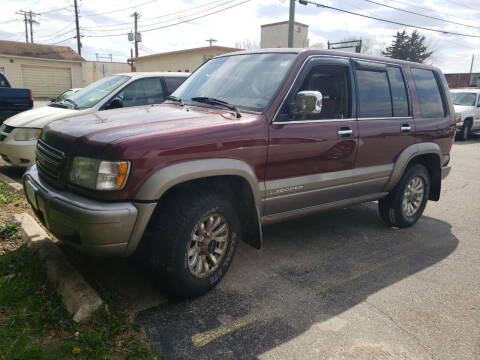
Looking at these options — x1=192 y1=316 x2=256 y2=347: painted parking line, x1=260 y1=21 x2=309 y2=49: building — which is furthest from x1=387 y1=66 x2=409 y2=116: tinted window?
x1=260 y1=21 x2=309 y2=49: building

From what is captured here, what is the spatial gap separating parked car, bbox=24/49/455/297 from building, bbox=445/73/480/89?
115ft

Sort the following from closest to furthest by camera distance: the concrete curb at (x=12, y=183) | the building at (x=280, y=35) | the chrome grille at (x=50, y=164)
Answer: the chrome grille at (x=50, y=164) < the concrete curb at (x=12, y=183) < the building at (x=280, y=35)

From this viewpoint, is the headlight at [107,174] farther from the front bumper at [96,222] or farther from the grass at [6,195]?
the grass at [6,195]

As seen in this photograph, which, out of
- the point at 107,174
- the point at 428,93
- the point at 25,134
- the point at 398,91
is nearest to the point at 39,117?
the point at 25,134

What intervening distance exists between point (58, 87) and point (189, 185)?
3612 centimetres

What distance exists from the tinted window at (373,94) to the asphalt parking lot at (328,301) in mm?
1512

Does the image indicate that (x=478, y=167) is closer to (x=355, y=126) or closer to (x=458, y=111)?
(x=458, y=111)

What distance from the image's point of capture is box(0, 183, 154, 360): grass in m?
2.42

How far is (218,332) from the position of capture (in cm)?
276

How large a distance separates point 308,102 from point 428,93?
2.50 metres

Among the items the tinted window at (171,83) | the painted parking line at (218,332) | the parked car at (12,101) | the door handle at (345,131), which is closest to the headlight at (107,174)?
the painted parking line at (218,332)

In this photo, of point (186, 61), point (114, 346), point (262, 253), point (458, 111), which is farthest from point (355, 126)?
point (186, 61)

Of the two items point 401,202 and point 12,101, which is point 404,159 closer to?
point 401,202

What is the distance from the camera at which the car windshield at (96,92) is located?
6.18 meters
